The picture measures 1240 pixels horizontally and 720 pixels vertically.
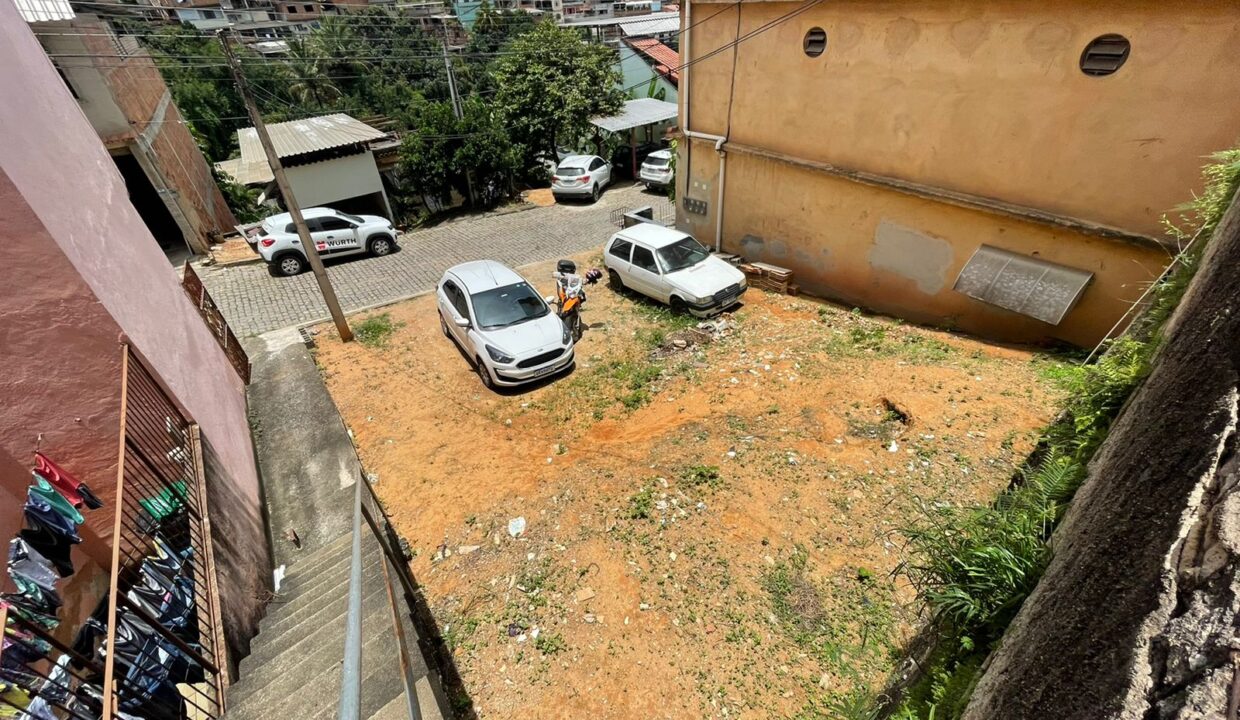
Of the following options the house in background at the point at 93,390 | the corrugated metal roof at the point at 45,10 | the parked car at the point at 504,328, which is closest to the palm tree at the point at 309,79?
the corrugated metal roof at the point at 45,10

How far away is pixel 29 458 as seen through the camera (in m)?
3.68

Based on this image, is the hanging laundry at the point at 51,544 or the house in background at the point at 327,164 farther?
the house in background at the point at 327,164

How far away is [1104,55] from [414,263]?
15447 mm

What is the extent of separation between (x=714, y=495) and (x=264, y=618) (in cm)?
476

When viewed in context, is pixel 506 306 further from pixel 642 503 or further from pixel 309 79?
pixel 309 79

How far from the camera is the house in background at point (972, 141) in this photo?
21.4 feet

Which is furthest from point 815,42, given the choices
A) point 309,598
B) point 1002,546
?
point 309,598

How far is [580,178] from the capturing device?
19375 millimetres

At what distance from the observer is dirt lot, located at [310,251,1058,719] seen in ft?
14.1

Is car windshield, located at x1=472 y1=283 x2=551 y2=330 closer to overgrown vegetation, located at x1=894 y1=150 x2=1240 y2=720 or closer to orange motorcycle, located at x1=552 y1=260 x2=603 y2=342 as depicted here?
orange motorcycle, located at x1=552 y1=260 x2=603 y2=342

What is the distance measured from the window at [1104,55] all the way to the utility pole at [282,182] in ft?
39.7

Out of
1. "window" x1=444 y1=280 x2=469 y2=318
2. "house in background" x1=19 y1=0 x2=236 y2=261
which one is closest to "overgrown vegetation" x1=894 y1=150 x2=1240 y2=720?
"window" x1=444 y1=280 x2=469 y2=318

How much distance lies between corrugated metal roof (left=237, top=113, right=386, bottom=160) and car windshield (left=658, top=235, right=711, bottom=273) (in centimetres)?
1280

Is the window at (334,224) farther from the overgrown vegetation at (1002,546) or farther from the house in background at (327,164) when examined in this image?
the overgrown vegetation at (1002,546)
